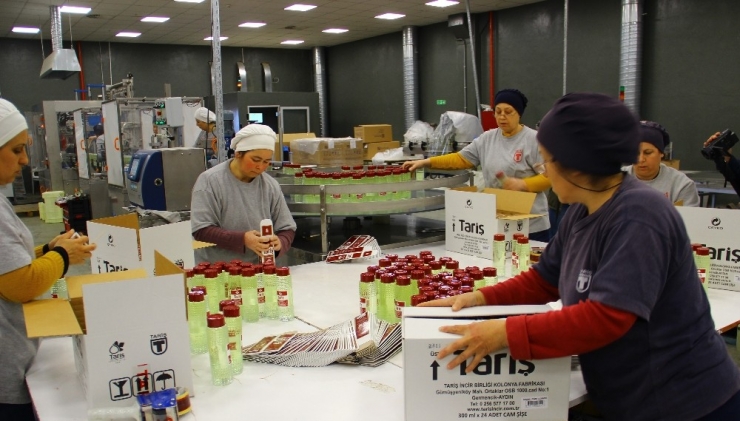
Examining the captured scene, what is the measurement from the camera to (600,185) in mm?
1293

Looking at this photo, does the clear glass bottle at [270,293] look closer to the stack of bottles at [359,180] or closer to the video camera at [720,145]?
the stack of bottles at [359,180]

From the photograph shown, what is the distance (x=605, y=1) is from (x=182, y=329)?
28.1ft

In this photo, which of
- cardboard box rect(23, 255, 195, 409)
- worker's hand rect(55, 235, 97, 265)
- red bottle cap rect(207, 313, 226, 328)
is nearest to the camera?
cardboard box rect(23, 255, 195, 409)

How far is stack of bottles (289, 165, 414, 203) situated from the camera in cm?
332

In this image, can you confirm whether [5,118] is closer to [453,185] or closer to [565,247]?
[565,247]

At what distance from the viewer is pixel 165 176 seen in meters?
5.13

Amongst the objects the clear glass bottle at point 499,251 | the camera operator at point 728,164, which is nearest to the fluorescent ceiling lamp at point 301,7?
the camera operator at point 728,164

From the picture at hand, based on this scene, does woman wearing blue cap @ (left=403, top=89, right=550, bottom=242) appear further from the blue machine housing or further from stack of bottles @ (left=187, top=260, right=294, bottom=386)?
the blue machine housing

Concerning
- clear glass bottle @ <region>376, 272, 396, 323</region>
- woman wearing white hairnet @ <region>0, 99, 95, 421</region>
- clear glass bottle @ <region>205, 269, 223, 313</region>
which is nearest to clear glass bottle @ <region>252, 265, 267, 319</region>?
clear glass bottle @ <region>205, 269, 223, 313</region>

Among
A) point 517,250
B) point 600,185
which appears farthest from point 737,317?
point 600,185

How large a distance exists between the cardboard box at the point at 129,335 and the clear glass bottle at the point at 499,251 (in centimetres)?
149

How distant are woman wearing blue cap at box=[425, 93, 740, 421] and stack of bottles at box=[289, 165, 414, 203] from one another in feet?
6.64

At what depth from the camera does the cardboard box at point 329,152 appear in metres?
4.82

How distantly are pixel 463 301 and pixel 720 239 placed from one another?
4.82ft
